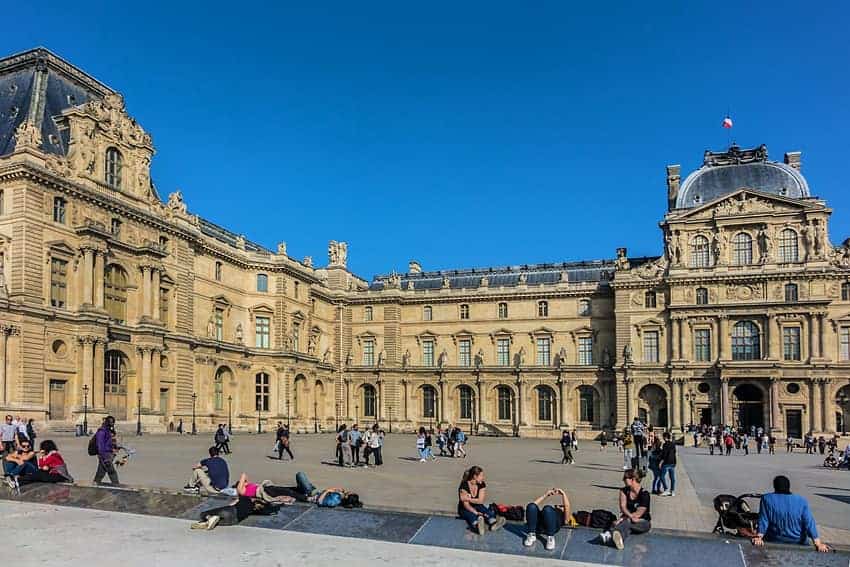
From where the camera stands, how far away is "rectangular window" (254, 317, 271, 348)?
67188 mm

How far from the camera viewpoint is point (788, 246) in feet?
216

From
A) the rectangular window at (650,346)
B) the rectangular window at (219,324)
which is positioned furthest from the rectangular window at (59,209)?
the rectangular window at (650,346)

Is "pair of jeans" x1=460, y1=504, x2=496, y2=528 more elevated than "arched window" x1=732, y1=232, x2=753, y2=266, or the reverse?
"arched window" x1=732, y1=232, x2=753, y2=266

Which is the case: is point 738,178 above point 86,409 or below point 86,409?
above

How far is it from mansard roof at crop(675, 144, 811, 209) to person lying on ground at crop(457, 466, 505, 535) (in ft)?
196

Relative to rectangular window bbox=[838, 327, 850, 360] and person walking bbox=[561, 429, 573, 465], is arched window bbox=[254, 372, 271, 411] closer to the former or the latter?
person walking bbox=[561, 429, 573, 465]

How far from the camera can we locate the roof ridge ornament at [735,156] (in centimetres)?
7075

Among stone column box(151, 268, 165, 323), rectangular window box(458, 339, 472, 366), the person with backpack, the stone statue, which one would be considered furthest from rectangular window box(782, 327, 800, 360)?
the person with backpack

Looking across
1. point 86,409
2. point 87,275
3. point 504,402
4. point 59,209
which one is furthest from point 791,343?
point 59,209

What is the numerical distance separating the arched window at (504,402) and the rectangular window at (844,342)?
2830 cm

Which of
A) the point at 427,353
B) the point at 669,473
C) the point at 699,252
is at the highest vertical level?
the point at 699,252

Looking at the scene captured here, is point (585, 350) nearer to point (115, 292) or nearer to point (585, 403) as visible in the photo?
point (585, 403)

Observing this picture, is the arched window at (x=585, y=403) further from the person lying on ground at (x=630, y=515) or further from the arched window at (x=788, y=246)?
the person lying on ground at (x=630, y=515)

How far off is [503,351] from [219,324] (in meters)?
27.9
